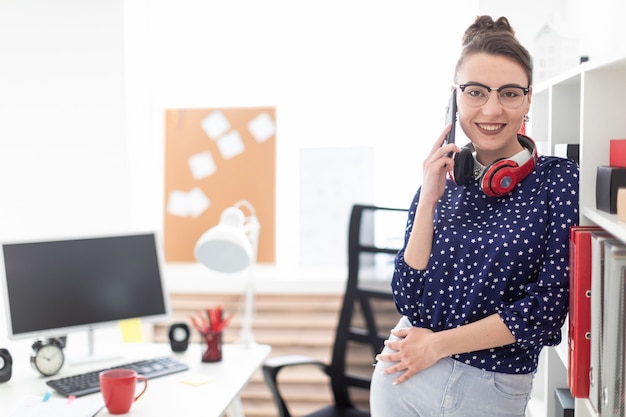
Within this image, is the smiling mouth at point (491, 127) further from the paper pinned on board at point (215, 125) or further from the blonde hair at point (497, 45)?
the paper pinned on board at point (215, 125)

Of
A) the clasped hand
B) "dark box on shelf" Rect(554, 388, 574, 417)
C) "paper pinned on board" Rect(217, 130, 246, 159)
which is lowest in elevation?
"dark box on shelf" Rect(554, 388, 574, 417)

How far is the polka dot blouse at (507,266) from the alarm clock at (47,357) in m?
1.20

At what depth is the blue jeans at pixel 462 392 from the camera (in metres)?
1.42

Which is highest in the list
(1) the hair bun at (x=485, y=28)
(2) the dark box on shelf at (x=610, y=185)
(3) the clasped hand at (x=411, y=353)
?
(1) the hair bun at (x=485, y=28)

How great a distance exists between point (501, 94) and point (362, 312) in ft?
3.86

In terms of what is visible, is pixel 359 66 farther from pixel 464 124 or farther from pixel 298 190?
pixel 464 124

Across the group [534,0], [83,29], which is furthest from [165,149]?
[534,0]

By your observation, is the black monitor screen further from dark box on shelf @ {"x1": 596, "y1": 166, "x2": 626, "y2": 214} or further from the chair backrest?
dark box on shelf @ {"x1": 596, "y1": 166, "x2": 626, "y2": 214}

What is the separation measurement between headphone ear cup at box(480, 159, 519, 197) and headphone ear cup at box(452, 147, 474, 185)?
0.06 metres

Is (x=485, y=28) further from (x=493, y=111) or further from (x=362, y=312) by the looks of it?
(x=362, y=312)

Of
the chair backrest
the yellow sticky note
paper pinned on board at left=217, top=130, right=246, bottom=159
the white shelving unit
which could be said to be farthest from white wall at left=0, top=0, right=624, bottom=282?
the white shelving unit

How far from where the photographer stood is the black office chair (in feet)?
7.85

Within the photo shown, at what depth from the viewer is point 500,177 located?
1396 millimetres

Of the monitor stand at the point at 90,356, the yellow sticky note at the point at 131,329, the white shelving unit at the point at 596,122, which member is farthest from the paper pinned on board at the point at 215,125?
the white shelving unit at the point at 596,122
